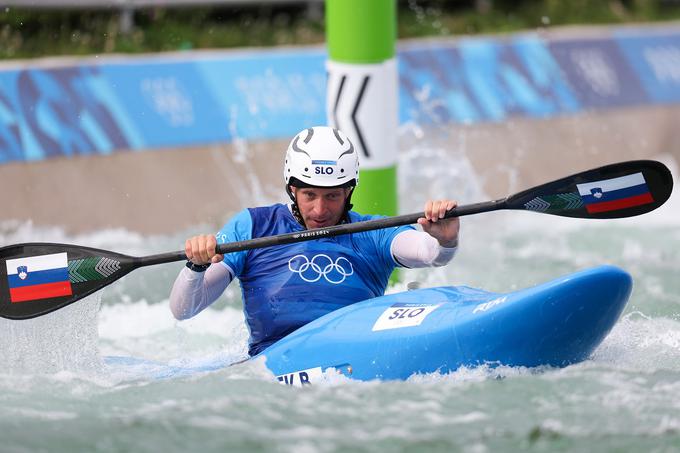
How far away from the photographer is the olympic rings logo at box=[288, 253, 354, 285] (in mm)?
5434

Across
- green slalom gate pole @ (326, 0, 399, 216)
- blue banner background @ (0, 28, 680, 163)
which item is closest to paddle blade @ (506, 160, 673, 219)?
green slalom gate pole @ (326, 0, 399, 216)

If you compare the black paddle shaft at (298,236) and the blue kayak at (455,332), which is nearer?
the blue kayak at (455,332)

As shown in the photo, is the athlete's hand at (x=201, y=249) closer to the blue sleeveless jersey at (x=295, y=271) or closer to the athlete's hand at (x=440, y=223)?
the blue sleeveless jersey at (x=295, y=271)

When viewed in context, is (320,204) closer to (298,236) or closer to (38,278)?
(298,236)

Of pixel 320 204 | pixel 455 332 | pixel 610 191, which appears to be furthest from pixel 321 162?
pixel 610 191

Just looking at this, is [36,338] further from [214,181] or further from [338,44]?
[214,181]

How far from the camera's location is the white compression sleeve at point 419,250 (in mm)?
5297

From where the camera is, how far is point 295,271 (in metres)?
5.44

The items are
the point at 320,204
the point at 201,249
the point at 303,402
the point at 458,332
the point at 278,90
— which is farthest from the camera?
the point at 278,90

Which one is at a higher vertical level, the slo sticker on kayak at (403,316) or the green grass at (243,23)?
the green grass at (243,23)

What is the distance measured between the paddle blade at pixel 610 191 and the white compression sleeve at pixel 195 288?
1378mm

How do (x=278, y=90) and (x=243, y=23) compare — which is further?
(x=243, y=23)

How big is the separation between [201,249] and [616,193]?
5.92ft

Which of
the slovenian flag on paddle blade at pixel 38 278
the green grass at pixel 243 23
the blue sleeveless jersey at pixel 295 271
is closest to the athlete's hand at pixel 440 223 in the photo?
the blue sleeveless jersey at pixel 295 271
